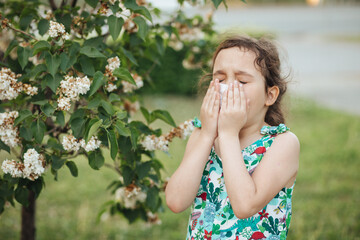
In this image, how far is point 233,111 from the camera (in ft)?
5.22

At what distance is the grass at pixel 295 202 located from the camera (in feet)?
11.5

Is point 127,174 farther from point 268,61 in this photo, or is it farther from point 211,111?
point 268,61

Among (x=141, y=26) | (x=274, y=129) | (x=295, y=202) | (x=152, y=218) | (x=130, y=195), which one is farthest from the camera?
(x=295, y=202)

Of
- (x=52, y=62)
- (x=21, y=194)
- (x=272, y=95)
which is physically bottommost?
(x=21, y=194)

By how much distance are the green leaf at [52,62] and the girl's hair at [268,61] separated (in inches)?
26.2

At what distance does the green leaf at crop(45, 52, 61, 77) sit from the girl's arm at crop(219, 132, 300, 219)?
2.38ft

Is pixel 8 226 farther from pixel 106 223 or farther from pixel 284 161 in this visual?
pixel 284 161

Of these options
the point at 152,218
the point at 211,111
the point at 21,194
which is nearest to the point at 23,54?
the point at 21,194

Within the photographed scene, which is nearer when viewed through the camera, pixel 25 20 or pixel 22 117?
pixel 22 117

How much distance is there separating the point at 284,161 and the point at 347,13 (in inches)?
994

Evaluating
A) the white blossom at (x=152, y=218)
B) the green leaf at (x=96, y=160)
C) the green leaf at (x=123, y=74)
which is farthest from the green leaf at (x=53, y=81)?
the white blossom at (x=152, y=218)

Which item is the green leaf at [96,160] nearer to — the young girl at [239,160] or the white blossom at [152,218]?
the young girl at [239,160]

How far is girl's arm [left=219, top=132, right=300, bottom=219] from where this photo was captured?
154 centimetres

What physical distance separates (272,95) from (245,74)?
0.61 ft
